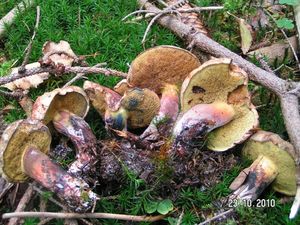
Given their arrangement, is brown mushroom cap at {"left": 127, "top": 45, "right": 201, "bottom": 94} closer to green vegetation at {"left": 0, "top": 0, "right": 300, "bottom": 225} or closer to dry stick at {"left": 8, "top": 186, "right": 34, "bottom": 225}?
green vegetation at {"left": 0, "top": 0, "right": 300, "bottom": 225}

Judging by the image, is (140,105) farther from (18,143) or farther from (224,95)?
(18,143)

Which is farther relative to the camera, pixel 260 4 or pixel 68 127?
A: pixel 260 4

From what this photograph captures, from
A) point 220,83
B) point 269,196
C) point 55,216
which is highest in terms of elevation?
point 220,83

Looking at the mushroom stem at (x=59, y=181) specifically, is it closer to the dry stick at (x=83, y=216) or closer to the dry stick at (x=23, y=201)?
the dry stick at (x=83, y=216)

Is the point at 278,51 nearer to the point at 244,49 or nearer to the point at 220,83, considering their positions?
the point at 244,49

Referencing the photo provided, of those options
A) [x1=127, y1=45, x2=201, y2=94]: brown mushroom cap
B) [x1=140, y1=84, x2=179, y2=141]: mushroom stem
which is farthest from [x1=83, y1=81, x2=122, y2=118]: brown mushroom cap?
[x1=140, y1=84, x2=179, y2=141]: mushroom stem

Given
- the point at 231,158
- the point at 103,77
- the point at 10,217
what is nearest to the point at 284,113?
the point at 231,158
